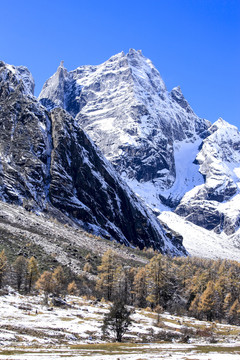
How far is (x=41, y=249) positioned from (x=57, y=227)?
43.8m

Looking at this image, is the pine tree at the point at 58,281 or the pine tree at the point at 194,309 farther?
the pine tree at the point at 194,309

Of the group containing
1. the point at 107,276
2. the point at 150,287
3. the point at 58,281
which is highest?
the point at 107,276

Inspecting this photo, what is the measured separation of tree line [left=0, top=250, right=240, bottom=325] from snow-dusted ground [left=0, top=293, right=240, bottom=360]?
9.18 m

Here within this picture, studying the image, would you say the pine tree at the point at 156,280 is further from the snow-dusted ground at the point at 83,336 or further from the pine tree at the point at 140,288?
the snow-dusted ground at the point at 83,336

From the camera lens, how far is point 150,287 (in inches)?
3297

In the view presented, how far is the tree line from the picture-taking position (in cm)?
7944

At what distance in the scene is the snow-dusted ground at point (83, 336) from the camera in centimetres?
3319

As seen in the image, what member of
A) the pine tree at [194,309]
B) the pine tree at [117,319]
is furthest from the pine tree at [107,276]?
the pine tree at [117,319]

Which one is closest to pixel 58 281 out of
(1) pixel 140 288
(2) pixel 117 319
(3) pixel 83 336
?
(1) pixel 140 288

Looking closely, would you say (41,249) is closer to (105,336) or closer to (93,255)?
(93,255)

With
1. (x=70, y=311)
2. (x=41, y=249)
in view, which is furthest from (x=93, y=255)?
(x=70, y=311)

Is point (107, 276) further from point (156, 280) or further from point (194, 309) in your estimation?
point (194, 309)

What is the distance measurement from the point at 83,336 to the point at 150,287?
38.9m

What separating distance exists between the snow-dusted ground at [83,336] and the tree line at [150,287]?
30.1ft
